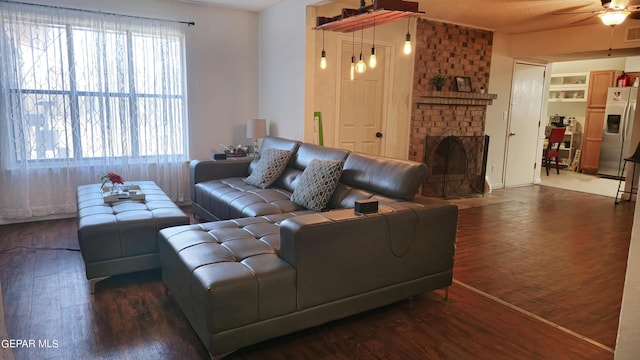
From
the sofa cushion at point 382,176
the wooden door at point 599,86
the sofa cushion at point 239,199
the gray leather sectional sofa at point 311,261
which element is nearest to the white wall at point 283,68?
the sofa cushion at point 239,199

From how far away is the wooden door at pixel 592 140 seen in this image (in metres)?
8.74

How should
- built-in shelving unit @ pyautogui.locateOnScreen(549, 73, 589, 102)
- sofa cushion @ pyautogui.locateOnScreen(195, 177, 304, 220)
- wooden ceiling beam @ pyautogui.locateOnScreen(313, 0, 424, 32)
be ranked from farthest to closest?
built-in shelving unit @ pyautogui.locateOnScreen(549, 73, 589, 102)
sofa cushion @ pyautogui.locateOnScreen(195, 177, 304, 220)
wooden ceiling beam @ pyautogui.locateOnScreen(313, 0, 424, 32)

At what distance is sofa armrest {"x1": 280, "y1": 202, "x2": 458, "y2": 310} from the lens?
220cm

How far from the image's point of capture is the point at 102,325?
2434 millimetres

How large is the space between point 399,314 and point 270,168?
1.98m

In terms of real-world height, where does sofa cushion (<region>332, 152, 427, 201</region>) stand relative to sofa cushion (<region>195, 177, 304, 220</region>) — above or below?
above

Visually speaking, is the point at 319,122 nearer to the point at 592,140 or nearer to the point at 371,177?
the point at 371,177

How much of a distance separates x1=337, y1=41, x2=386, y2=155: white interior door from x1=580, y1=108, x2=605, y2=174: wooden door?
5.88 m

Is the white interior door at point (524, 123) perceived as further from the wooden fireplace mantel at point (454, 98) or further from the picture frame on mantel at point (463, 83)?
the picture frame on mantel at point (463, 83)

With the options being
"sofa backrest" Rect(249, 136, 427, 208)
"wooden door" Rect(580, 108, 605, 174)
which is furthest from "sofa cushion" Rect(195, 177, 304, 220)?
"wooden door" Rect(580, 108, 605, 174)

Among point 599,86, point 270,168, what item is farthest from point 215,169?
point 599,86

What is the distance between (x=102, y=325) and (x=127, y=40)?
3369mm

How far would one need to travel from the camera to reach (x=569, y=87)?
9.48 metres

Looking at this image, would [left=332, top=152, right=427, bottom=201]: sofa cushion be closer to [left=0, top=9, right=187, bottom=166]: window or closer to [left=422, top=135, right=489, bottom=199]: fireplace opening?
[left=0, top=9, right=187, bottom=166]: window
